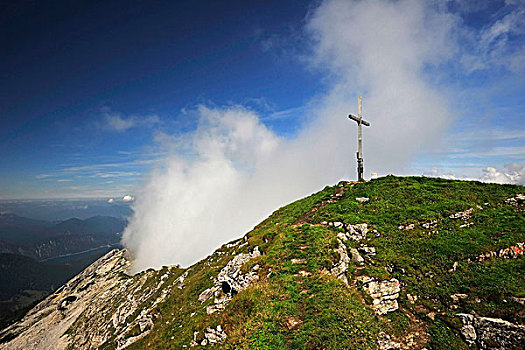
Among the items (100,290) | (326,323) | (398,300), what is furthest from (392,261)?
(100,290)

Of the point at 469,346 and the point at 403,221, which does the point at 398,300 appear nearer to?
the point at 469,346

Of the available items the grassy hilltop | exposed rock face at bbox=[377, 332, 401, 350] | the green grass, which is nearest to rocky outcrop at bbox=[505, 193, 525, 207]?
the green grass

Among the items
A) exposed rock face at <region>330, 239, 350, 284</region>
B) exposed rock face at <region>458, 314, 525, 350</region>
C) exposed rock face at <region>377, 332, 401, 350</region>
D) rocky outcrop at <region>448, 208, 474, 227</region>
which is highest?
rocky outcrop at <region>448, 208, 474, 227</region>

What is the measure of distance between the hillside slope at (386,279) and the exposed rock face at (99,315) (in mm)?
24142

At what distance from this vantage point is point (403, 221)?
23.7 meters

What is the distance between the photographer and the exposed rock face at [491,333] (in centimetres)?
1237

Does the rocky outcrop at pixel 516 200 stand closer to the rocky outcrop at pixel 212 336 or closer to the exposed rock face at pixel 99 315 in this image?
the rocky outcrop at pixel 212 336

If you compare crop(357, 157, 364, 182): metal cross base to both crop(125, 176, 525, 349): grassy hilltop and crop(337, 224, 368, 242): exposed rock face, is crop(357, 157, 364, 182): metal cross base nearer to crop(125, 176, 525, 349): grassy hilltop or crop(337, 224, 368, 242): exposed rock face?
crop(125, 176, 525, 349): grassy hilltop

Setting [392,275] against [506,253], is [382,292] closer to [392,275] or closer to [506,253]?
[392,275]

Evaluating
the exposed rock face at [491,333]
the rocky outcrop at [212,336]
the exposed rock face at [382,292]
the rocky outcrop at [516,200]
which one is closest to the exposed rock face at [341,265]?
the exposed rock face at [382,292]

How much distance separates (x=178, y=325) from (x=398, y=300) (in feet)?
83.0

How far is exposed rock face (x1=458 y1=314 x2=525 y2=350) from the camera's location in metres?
12.4

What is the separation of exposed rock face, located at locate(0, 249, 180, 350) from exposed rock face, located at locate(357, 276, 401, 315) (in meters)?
37.6

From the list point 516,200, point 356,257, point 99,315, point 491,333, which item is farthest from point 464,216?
point 99,315
